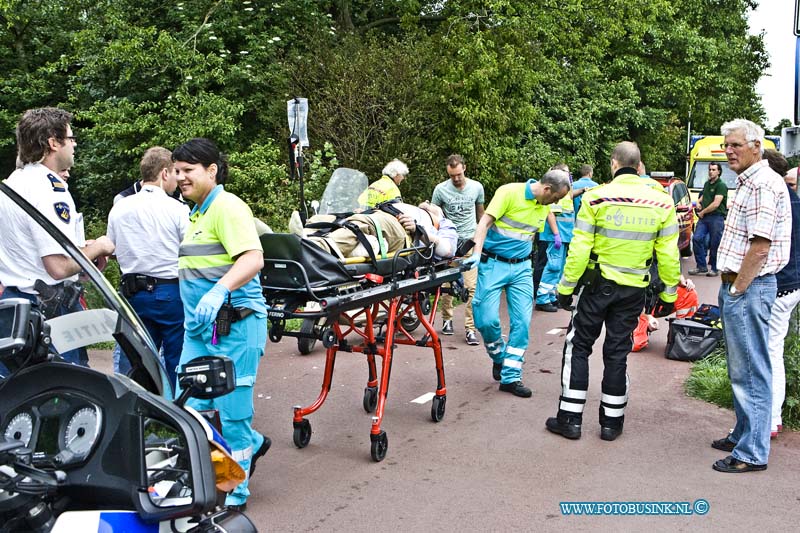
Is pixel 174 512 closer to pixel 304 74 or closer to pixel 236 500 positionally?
pixel 236 500

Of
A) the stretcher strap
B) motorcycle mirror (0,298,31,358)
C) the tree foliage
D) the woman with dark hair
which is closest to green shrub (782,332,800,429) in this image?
the stretcher strap

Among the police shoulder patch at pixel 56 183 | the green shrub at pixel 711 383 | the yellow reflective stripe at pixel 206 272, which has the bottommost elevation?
the green shrub at pixel 711 383

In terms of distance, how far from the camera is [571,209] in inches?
451

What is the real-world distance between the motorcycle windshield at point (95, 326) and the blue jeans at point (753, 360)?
361 cm

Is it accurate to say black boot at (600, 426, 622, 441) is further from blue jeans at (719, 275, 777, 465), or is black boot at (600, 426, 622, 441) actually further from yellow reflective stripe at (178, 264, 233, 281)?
yellow reflective stripe at (178, 264, 233, 281)

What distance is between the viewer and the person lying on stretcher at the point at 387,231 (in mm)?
5223

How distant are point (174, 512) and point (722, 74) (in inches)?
1084

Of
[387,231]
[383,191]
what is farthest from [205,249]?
[383,191]

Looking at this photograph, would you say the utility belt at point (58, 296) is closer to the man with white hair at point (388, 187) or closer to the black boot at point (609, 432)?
the black boot at point (609, 432)

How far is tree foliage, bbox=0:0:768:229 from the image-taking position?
1498cm

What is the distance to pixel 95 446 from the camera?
2.42 meters

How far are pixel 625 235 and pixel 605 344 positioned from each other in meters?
0.79

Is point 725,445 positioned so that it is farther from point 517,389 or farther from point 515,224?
point 515,224

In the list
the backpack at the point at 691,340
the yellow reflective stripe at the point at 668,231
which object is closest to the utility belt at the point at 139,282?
the yellow reflective stripe at the point at 668,231
